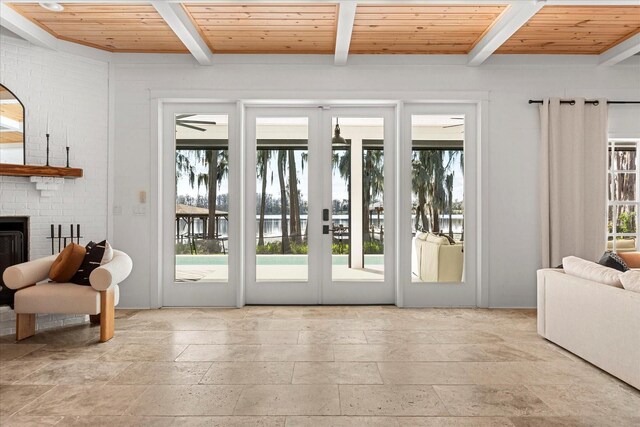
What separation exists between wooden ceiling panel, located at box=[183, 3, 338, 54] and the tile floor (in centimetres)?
275

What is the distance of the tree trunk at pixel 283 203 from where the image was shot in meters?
4.91

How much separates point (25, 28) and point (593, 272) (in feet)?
16.6

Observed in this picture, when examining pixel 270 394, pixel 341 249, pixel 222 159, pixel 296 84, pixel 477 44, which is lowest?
pixel 270 394

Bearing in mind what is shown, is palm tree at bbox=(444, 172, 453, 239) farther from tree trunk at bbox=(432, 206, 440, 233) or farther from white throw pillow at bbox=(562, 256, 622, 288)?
white throw pillow at bbox=(562, 256, 622, 288)

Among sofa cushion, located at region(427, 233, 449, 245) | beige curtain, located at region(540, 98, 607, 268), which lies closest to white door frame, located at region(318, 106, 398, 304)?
sofa cushion, located at region(427, 233, 449, 245)

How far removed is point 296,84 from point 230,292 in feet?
7.86

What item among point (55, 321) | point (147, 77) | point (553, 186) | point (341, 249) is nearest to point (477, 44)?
point (553, 186)

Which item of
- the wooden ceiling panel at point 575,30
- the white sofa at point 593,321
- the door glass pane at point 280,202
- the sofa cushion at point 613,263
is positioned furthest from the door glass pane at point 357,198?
the sofa cushion at point 613,263

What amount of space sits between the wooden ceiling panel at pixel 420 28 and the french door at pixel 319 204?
73 cm

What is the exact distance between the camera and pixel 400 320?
4.27 meters

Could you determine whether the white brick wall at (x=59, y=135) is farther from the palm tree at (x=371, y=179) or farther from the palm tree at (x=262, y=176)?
the palm tree at (x=371, y=179)

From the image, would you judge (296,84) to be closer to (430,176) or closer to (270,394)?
(430,176)

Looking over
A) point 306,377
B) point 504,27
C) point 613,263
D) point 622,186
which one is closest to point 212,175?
point 306,377

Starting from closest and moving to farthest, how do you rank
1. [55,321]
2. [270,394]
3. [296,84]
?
[270,394]
[55,321]
[296,84]
